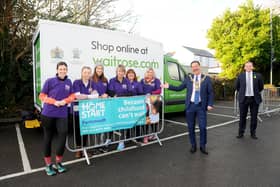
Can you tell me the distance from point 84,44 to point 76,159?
104 inches

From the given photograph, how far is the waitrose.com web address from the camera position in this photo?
5661mm

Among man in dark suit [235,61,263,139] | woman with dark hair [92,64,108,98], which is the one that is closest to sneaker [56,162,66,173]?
woman with dark hair [92,64,108,98]

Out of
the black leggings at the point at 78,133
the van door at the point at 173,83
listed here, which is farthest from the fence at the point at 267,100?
the black leggings at the point at 78,133

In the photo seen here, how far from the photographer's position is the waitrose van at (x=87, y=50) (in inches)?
193

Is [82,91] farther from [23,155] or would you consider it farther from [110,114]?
[23,155]

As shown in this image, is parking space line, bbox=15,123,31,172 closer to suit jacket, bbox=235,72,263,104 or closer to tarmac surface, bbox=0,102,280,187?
tarmac surface, bbox=0,102,280,187

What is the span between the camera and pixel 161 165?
4.03 meters

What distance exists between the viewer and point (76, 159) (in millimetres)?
4348

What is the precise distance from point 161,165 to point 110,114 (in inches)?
54.7

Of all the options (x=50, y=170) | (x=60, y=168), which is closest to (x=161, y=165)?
(x=60, y=168)

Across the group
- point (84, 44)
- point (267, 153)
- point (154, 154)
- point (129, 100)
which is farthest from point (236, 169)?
point (84, 44)

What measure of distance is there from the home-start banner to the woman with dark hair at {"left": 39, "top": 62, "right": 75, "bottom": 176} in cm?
54

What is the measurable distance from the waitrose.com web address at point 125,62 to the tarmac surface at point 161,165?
6.93 feet

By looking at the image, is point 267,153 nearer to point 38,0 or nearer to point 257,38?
point 38,0
